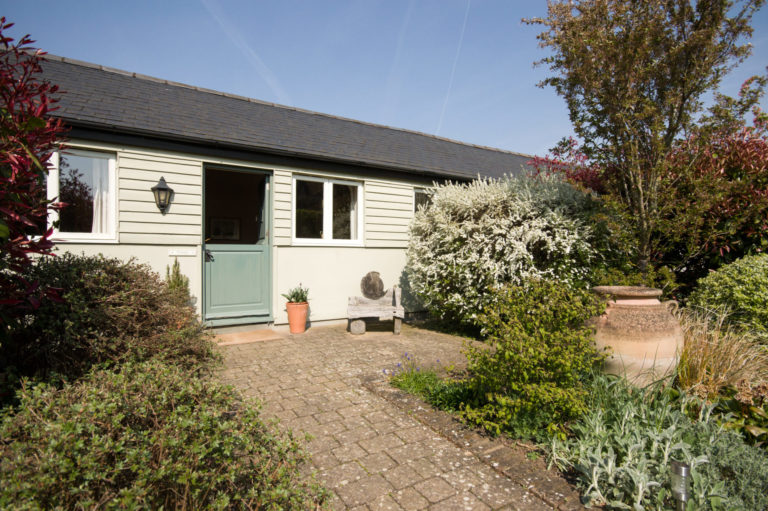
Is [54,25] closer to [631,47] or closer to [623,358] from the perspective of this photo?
[631,47]

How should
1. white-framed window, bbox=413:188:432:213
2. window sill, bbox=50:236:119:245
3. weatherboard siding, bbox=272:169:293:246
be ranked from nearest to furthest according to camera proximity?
window sill, bbox=50:236:119:245 → weatherboard siding, bbox=272:169:293:246 → white-framed window, bbox=413:188:432:213

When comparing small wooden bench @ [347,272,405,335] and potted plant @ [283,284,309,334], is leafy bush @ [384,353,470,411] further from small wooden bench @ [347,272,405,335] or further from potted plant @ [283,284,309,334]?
potted plant @ [283,284,309,334]

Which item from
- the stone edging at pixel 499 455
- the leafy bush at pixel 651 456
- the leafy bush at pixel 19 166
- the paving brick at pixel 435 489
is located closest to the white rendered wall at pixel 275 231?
the stone edging at pixel 499 455

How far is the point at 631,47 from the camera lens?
180 inches

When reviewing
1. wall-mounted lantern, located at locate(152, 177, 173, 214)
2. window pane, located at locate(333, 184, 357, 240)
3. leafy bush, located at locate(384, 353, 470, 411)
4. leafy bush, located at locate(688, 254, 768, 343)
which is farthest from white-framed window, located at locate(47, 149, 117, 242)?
leafy bush, located at locate(688, 254, 768, 343)

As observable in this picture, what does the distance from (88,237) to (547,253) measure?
7.09 meters

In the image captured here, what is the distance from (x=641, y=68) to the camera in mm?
4652

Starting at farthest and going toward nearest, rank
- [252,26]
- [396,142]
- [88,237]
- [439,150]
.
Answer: [439,150], [396,142], [252,26], [88,237]

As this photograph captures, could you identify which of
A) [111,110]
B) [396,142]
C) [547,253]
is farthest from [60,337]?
[396,142]

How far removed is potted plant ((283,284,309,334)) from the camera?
23.2 ft

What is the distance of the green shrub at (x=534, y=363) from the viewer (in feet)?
9.56

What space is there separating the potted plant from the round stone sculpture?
1319 mm

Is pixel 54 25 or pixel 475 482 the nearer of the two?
pixel 475 482

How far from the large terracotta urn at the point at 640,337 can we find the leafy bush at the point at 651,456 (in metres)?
0.35
